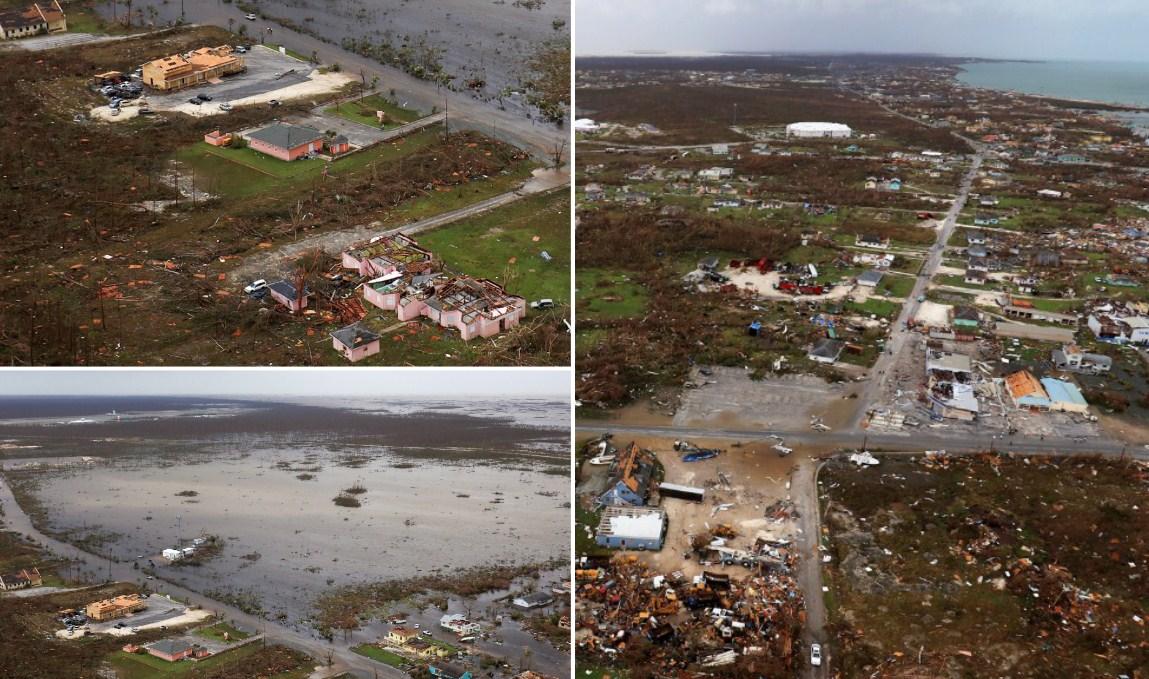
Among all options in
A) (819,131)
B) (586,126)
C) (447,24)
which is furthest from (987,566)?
(586,126)

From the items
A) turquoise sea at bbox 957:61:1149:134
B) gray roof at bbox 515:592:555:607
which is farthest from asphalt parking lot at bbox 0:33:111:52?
turquoise sea at bbox 957:61:1149:134

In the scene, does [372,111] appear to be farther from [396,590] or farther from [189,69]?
[396,590]

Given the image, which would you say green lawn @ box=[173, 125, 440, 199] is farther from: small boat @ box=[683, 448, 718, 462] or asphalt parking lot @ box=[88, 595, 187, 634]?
small boat @ box=[683, 448, 718, 462]

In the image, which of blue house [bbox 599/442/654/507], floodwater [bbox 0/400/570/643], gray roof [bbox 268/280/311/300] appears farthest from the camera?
blue house [bbox 599/442/654/507]

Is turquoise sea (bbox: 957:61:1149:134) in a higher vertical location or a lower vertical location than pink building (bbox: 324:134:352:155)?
higher

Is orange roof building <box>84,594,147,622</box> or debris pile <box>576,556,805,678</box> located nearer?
orange roof building <box>84,594,147,622</box>

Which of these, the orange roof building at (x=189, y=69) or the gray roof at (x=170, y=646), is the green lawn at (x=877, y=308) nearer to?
the orange roof building at (x=189, y=69)

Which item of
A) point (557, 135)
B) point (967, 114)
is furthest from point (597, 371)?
point (967, 114)

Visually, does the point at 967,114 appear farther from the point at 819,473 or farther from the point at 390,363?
the point at 390,363
